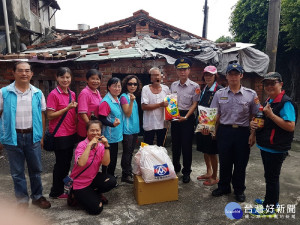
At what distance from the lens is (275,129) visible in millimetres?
2572

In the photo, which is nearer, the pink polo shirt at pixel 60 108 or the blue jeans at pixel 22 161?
the blue jeans at pixel 22 161

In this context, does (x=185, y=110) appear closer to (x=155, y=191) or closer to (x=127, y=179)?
(x=155, y=191)

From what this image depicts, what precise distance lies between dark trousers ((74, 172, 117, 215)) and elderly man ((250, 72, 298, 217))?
6.35 ft

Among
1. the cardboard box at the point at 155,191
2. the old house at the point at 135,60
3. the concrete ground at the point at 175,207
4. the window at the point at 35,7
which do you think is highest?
the window at the point at 35,7

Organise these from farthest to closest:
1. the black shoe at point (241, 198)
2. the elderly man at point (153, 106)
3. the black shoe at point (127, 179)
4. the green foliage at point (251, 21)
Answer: the green foliage at point (251, 21) → the black shoe at point (127, 179) → the elderly man at point (153, 106) → the black shoe at point (241, 198)

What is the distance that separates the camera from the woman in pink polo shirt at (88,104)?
3080 mm

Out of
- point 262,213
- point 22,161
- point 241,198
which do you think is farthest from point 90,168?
point 262,213

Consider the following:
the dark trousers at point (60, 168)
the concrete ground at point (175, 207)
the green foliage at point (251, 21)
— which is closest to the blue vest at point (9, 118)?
the dark trousers at point (60, 168)

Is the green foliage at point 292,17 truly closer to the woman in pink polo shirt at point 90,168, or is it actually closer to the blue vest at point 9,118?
the woman in pink polo shirt at point 90,168

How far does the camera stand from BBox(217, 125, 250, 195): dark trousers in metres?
3.07

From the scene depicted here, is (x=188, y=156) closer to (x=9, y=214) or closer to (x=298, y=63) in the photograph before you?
(x=9, y=214)

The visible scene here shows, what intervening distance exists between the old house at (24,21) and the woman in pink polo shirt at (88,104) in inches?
312

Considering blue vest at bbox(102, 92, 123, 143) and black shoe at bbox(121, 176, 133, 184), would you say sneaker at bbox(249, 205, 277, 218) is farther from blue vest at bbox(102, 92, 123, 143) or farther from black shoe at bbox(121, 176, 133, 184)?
blue vest at bbox(102, 92, 123, 143)

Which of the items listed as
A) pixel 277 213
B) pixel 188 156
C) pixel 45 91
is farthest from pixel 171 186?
pixel 45 91
